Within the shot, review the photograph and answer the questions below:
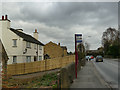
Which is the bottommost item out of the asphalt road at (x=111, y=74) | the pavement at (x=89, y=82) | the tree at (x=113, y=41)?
the asphalt road at (x=111, y=74)

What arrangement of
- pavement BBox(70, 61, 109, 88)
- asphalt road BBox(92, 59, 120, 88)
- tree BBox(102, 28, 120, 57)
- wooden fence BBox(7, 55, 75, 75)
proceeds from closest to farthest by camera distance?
tree BBox(102, 28, 120, 57)
pavement BBox(70, 61, 109, 88)
asphalt road BBox(92, 59, 120, 88)
wooden fence BBox(7, 55, 75, 75)

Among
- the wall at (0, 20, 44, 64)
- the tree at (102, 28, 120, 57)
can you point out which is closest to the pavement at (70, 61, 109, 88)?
the tree at (102, 28, 120, 57)

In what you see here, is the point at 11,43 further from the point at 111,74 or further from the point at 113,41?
the point at 113,41

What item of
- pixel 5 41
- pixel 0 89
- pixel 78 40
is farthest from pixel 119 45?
pixel 5 41

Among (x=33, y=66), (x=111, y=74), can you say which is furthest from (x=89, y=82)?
(x=33, y=66)

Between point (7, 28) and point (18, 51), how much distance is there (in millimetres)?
3915

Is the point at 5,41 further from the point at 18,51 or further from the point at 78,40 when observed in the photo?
the point at 78,40

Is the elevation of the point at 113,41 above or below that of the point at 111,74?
above

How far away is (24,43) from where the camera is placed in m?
21.6

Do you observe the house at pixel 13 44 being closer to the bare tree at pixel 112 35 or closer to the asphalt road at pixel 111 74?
the asphalt road at pixel 111 74

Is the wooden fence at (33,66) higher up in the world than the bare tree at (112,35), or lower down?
lower down

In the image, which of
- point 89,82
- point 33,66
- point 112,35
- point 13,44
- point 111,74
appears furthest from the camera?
point 13,44

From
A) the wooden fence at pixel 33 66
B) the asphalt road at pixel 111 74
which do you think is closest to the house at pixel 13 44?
the wooden fence at pixel 33 66

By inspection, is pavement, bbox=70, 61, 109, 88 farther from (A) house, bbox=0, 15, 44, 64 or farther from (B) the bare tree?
(A) house, bbox=0, 15, 44, 64
